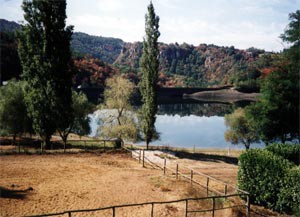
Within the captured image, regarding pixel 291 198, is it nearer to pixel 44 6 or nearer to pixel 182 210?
pixel 182 210

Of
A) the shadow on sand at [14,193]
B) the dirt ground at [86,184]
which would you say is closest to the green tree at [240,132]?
the dirt ground at [86,184]

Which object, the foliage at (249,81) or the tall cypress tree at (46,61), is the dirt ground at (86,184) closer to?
the tall cypress tree at (46,61)

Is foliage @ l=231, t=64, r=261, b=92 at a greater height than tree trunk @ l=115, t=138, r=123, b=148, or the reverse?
foliage @ l=231, t=64, r=261, b=92

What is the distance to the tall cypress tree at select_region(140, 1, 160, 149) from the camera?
112ft

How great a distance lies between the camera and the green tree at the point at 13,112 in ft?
101

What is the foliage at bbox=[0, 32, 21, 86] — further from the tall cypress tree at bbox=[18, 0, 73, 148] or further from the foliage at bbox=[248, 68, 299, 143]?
the foliage at bbox=[248, 68, 299, 143]

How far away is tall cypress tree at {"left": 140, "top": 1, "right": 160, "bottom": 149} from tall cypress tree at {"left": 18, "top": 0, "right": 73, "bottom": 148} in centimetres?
891


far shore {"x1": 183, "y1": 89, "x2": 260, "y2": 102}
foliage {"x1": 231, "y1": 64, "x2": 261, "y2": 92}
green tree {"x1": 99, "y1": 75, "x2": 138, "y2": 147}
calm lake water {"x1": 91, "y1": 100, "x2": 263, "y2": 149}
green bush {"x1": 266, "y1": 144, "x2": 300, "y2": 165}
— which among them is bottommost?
calm lake water {"x1": 91, "y1": 100, "x2": 263, "y2": 149}

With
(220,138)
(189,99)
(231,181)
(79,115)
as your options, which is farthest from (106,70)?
(231,181)

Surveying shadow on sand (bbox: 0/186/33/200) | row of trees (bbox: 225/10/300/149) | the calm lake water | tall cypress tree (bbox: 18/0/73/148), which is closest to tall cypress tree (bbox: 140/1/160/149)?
the calm lake water

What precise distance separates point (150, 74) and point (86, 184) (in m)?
18.6

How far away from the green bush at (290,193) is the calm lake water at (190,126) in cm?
2561

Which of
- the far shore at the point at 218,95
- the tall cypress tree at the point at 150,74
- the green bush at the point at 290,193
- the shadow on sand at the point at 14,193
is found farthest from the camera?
the far shore at the point at 218,95

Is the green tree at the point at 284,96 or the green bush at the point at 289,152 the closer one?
the green bush at the point at 289,152
